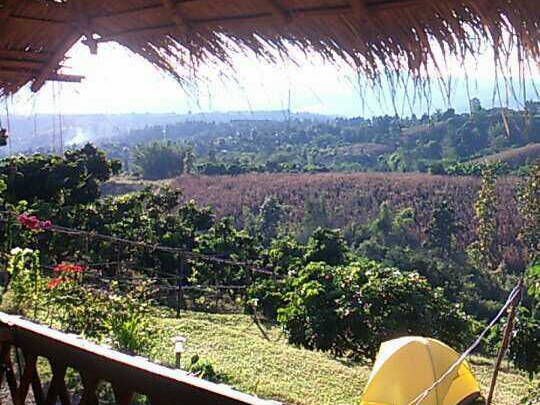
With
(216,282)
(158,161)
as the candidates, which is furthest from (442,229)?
(158,161)

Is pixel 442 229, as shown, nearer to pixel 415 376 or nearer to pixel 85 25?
pixel 415 376

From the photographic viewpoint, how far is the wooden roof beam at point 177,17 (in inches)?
52.2

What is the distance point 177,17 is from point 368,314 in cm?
505

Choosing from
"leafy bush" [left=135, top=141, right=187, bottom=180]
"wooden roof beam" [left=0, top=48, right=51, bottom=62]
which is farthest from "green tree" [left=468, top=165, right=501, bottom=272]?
"wooden roof beam" [left=0, top=48, right=51, bottom=62]

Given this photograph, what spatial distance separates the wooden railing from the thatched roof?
0.71 m

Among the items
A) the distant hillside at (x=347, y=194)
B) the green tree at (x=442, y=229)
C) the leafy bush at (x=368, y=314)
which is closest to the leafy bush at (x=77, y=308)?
the leafy bush at (x=368, y=314)

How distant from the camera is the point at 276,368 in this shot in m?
4.80

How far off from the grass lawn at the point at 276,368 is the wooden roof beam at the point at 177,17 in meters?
3.09

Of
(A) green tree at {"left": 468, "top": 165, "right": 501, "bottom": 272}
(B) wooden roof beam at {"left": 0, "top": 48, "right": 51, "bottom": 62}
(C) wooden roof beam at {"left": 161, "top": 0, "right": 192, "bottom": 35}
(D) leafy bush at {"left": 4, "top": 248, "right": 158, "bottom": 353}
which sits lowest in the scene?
(A) green tree at {"left": 468, "top": 165, "right": 501, "bottom": 272}

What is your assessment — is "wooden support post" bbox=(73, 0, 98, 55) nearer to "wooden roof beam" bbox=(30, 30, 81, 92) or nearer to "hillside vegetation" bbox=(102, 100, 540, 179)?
"wooden roof beam" bbox=(30, 30, 81, 92)

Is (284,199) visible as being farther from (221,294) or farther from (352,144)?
(221,294)

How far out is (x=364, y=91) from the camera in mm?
1329

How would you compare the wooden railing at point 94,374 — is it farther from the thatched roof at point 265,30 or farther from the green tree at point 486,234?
the green tree at point 486,234

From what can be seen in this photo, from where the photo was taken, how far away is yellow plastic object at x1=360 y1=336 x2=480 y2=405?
441 centimetres
